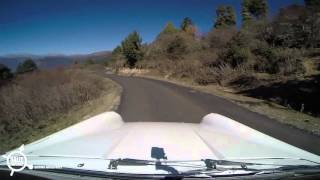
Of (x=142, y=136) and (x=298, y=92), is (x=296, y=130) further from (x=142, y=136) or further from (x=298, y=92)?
(x=298, y=92)

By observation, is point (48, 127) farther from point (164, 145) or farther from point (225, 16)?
point (225, 16)

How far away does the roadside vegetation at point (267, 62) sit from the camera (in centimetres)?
1761

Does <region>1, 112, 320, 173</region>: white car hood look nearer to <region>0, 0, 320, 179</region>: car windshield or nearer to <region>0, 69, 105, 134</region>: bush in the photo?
<region>0, 0, 320, 179</region>: car windshield

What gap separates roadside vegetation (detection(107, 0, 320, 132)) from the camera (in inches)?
693

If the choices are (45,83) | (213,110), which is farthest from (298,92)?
(45,83)

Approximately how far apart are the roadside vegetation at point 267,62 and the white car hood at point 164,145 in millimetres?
9642

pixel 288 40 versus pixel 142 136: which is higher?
pixel 288 40

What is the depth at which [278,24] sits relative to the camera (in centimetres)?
3409

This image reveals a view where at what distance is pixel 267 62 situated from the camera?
2602 centimetres

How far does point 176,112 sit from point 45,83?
48.9 feet

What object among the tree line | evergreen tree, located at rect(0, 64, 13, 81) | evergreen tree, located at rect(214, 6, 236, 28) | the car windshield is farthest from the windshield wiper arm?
evergreen tree, located at rect(214, 6, 236, 28)

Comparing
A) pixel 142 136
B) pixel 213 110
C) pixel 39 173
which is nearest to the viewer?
pixel 39 173

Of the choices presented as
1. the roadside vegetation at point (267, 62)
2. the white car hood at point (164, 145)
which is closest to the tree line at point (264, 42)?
the roadside vegetation at point (267, 62)

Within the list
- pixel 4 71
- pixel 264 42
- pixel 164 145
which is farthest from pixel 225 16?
pixel 164 145
